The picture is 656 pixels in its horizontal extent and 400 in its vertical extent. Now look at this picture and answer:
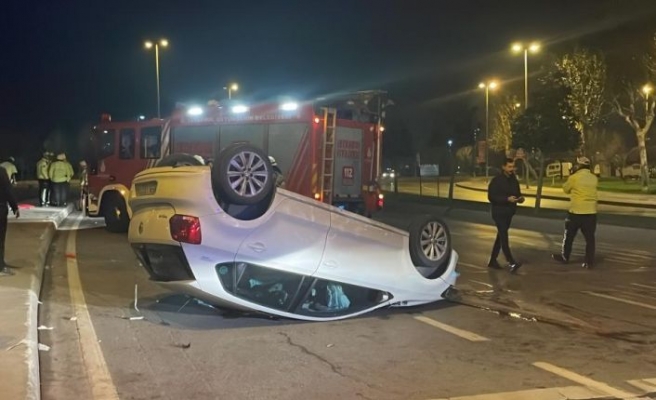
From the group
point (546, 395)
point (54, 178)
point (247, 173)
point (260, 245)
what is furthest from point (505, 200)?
point (54, 178)

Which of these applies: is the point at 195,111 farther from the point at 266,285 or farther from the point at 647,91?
the point at 647,91

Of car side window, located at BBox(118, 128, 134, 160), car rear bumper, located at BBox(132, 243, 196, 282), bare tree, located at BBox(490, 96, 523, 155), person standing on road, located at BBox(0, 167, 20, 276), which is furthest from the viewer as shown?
bare tree, located at BBox(490, 96, 523, 155)

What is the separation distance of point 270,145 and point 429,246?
23.3 feet

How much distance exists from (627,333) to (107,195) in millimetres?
13010

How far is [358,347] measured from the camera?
6613mm

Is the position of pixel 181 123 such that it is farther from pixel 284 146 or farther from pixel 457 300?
pixel 457 300

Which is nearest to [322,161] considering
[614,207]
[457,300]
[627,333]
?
[457,300]

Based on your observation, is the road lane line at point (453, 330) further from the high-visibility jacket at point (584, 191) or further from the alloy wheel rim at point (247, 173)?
the high-visibility jacket at point (584, 191)

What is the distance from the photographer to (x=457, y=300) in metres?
8.84

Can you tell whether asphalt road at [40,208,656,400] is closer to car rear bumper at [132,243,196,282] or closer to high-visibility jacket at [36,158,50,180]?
car rear bumper at [132,243,196,282]

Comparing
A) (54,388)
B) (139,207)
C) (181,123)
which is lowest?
(54,388)

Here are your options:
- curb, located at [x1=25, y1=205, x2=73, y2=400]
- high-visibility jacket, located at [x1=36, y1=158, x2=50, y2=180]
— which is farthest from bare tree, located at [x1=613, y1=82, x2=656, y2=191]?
curb, located at [x1=25, y1=205, x2=73, y2=400]

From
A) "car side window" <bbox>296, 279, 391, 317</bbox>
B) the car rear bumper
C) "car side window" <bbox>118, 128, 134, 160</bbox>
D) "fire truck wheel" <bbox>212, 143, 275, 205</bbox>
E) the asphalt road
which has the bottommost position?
the asphalt road

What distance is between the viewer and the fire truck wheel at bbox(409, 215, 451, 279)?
798 centimetres
